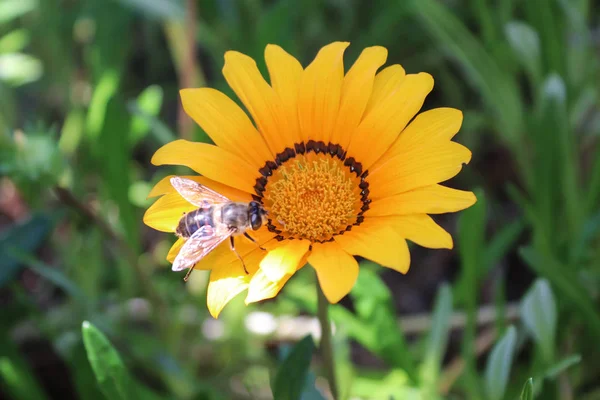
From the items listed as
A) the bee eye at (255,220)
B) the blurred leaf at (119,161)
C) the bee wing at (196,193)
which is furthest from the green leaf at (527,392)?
the blurred leaf at (119,161)

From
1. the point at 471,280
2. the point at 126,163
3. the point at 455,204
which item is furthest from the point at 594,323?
the point at 126,163

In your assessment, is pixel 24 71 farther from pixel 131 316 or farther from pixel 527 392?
pixel 527 392

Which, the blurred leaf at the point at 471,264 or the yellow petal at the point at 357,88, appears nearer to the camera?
the yellow petal at the point at 357,88

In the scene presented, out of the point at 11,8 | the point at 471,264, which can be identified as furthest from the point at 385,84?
the point at 11,8

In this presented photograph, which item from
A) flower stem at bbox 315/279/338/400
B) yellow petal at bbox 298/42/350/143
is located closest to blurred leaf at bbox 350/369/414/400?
flower stem at bbox 315/279/338/400

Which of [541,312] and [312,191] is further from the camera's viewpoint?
[541,312]

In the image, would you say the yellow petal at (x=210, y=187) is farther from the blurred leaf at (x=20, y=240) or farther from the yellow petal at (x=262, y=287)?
the blurred leaf at (x=20, y=240)

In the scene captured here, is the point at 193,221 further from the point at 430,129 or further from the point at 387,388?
the point at 387,388
